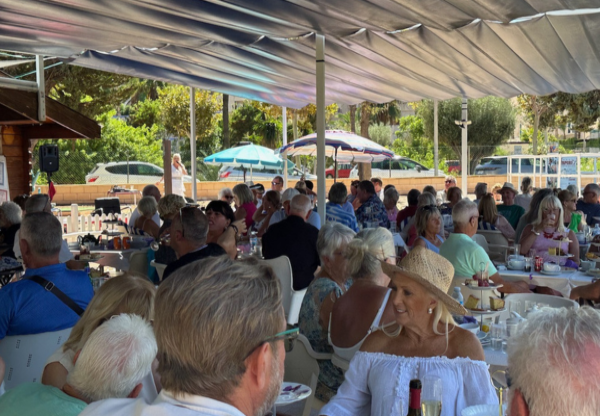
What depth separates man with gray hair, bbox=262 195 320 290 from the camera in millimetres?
6109

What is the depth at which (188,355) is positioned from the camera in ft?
4.56

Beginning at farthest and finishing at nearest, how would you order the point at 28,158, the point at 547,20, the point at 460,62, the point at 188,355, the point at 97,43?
the point at 28,158 < the point at 460,62 < the point at 97,43 < the point at 547,20 < the point at 188,355

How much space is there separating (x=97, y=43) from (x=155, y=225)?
7.23 feet

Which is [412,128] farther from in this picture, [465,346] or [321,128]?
[465,346]

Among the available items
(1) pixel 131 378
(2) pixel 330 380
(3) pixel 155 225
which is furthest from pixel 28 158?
(1) pixel 131 378

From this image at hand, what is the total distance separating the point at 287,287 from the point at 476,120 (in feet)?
110

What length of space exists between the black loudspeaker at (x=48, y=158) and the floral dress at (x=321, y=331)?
927cm

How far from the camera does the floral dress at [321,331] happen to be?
11.8 feet

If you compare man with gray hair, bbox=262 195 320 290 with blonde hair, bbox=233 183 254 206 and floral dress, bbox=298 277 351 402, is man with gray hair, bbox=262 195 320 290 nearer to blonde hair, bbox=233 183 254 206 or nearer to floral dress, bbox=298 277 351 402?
floral dress, bbox=298 277 351 402

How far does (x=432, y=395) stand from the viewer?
224cm

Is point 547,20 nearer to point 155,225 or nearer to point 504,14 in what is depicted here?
point 504,14

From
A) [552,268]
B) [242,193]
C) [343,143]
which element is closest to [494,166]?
[343,143]

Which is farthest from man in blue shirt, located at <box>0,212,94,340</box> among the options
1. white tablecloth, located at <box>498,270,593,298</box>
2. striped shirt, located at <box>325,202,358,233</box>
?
striped shirt, located at <box>325,202,358,233</box>

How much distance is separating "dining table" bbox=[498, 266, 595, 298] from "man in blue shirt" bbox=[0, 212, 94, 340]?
11.8ft
